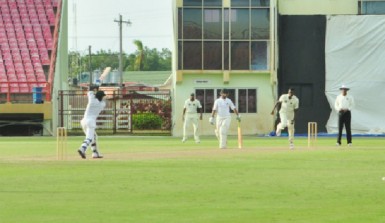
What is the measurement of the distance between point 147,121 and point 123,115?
221cm

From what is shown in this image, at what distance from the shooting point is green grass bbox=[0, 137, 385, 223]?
16.0 m

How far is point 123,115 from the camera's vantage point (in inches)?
2704

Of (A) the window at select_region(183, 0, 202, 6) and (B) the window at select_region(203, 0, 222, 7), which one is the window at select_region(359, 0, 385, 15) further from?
(A) the window at select_region(183, 0, 202, 6)

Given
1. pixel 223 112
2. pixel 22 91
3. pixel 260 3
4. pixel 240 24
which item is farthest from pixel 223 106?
pixel 22 91

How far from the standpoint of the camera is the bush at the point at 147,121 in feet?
230

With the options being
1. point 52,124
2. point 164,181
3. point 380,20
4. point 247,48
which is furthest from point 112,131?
point 164,181

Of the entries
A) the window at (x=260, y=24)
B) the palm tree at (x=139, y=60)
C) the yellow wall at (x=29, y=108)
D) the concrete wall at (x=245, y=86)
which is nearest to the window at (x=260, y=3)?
the window at (x=260, y=24)

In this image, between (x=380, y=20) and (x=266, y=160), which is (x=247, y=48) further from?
(x=266, y=160)

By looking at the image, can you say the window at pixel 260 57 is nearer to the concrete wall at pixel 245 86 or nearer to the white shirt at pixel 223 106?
the concrete wall at pixel 245 86

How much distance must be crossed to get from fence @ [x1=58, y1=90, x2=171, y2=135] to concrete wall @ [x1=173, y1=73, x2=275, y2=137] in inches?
99.8

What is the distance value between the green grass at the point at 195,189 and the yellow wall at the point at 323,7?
31074 millimetres

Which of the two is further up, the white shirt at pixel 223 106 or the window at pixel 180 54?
the window at pixel 180 54

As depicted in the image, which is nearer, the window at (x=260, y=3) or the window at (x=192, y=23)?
the window at (x=192, y=23)

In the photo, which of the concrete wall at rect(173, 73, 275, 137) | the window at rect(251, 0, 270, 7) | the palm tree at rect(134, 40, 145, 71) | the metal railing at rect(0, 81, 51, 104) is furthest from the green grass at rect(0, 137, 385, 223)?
the palm tree at rect(134, 40, 145, 71)
